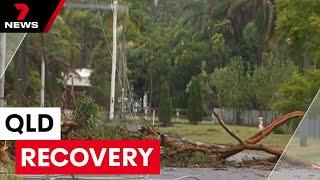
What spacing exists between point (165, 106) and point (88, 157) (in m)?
0.65

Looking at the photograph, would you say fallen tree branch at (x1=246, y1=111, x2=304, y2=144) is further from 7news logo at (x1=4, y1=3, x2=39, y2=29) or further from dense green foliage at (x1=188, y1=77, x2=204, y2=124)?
7news logo at (x1=4, y1=3, x2=39, y2=29)

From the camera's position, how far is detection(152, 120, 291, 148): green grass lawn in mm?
4270

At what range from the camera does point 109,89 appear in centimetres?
434

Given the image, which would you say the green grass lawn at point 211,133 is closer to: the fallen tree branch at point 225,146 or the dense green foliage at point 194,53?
the fallen tree branch at point 225,146

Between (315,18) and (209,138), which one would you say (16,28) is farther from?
(315,18)

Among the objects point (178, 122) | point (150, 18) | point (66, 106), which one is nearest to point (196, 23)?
point (150, 18)

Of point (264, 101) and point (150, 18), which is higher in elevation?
point (150, 18)

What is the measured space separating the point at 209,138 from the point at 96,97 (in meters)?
0.87

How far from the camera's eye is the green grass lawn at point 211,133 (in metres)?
4.27

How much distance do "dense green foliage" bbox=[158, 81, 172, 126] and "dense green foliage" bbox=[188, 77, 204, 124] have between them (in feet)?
0.49

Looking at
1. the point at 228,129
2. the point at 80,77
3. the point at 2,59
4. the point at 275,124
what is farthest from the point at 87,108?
the point at 275,124

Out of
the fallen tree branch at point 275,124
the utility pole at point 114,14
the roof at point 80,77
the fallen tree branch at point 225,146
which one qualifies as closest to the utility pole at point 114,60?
the utility pole at point 114,14

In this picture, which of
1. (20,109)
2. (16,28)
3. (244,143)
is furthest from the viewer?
(244,143)

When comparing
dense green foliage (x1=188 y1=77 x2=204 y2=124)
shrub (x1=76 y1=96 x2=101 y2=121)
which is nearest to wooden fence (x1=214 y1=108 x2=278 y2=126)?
dense green foliage (x1=188 y1=77 x2=204 y2=124)
